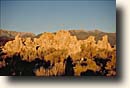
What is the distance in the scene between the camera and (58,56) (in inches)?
72.1

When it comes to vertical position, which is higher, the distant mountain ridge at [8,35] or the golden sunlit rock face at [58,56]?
the distant mountain ridge at [8,35]

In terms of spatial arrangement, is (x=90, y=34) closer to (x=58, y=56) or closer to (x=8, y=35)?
(x=58, y=56)

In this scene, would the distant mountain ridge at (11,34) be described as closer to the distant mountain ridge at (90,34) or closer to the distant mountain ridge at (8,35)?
the distant mountain ridge at (8,35)

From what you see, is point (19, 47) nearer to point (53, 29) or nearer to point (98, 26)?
point (53, 29)

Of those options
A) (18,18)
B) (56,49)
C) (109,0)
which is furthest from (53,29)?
(109,0)

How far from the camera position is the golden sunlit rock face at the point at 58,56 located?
1.83 m

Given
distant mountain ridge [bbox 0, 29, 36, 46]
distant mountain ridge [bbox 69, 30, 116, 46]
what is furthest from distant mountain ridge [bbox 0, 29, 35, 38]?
distant mountain ridge [bbox 69, 30, 116, 46]

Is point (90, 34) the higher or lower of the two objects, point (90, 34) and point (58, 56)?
the higher

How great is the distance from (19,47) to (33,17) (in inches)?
9.8

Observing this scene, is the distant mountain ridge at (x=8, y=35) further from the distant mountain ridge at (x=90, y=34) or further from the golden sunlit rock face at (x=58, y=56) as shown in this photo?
the distant mountain ridge at (x=90, y=34)

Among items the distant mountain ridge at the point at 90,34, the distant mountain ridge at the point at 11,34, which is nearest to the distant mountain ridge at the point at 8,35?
the distant mountain ridge at the point at 11,34

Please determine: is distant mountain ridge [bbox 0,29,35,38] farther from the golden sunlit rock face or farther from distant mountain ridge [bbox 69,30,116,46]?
distant mountain ridge [bbox 69,30,116,46]

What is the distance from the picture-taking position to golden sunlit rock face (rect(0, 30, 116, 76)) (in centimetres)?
183

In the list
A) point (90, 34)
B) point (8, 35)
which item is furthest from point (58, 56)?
point (8, 35)
